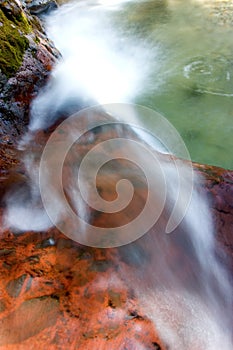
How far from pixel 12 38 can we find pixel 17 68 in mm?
646

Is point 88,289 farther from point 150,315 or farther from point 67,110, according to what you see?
point 67,110

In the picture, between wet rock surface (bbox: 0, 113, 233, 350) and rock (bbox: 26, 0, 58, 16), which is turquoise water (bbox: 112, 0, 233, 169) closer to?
wet rock surface (bbox: 0, 113, 233, 350)

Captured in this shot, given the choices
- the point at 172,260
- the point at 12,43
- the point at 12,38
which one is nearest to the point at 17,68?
the point at 12,43

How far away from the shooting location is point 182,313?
2.38m

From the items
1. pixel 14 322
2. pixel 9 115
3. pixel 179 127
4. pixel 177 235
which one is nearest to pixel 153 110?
pixel 179 127

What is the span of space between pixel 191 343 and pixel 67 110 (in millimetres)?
3754

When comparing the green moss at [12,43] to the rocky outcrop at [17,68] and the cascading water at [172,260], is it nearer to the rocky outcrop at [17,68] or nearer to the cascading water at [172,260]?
the rocky outcrop at [17,68]

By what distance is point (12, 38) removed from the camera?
4.54 metres

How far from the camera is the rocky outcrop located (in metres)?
3.86

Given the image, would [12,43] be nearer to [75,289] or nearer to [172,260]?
[75,289]

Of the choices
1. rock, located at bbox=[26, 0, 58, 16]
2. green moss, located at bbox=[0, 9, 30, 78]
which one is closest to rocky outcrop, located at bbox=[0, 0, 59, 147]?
green moss, located at bbox=[0, 9, 30, 78]

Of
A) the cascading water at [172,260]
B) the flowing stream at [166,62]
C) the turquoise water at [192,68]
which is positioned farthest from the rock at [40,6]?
the cascading water at [172,260]

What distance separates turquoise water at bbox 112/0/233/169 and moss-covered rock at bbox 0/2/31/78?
3134mm

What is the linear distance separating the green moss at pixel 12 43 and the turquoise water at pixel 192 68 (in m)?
3.14
